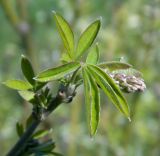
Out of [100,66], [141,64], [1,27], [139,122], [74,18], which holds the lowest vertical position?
[100,66]

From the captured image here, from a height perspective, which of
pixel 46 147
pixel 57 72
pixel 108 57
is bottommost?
pixel 46 147

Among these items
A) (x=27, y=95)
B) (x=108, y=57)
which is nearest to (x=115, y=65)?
(x=27, y=95)

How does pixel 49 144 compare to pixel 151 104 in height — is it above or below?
below

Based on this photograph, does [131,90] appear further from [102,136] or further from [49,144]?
[102,136]

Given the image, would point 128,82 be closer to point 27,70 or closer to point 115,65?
point 115,65

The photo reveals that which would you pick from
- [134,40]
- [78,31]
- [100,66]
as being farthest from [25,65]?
[78,31]

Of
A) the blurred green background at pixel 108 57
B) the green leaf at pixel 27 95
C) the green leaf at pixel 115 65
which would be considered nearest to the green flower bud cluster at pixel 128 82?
the green leaf at pixel 115 65
